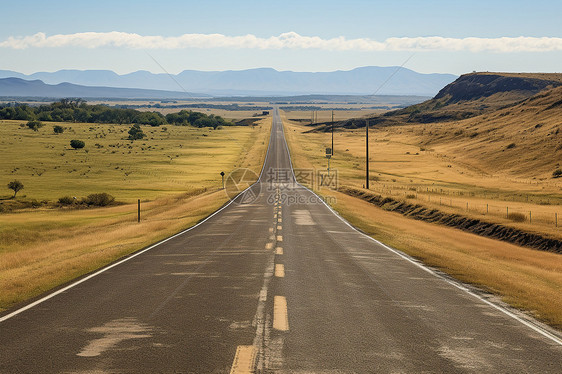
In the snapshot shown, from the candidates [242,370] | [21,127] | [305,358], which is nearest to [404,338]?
[305,358]

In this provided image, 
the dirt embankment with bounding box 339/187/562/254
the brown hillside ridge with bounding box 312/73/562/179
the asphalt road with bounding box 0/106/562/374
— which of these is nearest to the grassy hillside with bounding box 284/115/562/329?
the dirt embankment with bounding box 339/187/562/254

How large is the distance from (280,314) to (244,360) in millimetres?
2750

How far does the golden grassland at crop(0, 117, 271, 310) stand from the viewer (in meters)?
19.1

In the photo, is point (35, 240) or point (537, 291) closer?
point (537, 291)

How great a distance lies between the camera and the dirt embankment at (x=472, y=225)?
91.1ft

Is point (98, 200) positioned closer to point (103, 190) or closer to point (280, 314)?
point (103, 190)

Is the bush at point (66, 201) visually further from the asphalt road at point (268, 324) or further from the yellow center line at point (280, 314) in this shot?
the yellow center line at point (280, 314)

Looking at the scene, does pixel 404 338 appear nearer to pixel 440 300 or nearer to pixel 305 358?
pixel 305 358

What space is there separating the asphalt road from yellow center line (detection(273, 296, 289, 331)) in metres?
0.06

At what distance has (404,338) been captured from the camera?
8.94 m

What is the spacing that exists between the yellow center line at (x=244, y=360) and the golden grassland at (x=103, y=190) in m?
6.24

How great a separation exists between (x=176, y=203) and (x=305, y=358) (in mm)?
43392

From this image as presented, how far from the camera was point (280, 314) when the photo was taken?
34.0ft

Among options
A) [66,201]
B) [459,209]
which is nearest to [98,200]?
[66,201]
